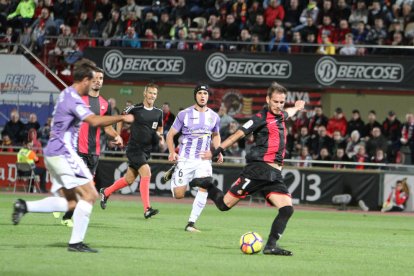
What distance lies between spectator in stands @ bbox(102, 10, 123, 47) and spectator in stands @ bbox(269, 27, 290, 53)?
5.32 m

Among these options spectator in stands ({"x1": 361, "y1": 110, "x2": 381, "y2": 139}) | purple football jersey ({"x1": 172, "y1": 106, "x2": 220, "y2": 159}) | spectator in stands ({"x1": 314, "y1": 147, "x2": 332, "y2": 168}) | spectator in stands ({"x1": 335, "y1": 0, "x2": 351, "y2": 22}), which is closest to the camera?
purple football jersey ({"x1": 172, "y1": 106, "x2": 220, "y2": 159})

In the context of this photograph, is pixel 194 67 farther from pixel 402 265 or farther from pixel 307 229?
pixel 402 265

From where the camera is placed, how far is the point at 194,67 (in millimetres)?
30547

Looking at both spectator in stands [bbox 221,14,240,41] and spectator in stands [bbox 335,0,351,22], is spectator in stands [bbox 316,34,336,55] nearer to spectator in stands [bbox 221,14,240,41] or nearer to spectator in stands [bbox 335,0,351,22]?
spectator in stands [bbox 335,0,351,22]

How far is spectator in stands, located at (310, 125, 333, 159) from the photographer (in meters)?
27.3

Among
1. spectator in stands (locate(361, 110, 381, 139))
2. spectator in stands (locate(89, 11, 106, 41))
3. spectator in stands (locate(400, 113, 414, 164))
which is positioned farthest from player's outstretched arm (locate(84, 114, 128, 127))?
spectator in stands (locate(89, 11, 106, 41))

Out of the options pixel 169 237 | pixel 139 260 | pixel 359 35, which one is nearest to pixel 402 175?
pixel 359 35

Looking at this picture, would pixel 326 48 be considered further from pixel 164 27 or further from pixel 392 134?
pixel 164 27

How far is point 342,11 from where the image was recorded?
2952cm

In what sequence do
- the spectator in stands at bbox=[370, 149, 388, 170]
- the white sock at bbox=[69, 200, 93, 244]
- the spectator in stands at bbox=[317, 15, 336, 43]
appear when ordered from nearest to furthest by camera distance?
the white sock at bbox=[69, 200, 93, 244] → the spectator in stands at bbox=[370, 149, 388, 170] → the spectator in stands at bbox=[317, 15, 336, 43]

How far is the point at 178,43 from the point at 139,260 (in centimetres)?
2085

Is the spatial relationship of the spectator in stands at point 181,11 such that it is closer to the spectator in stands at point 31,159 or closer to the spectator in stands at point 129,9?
the spectator in stands at point 129,9

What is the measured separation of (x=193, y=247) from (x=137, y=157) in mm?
5374

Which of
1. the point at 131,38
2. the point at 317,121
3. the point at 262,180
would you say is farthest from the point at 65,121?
the point at 131,38
